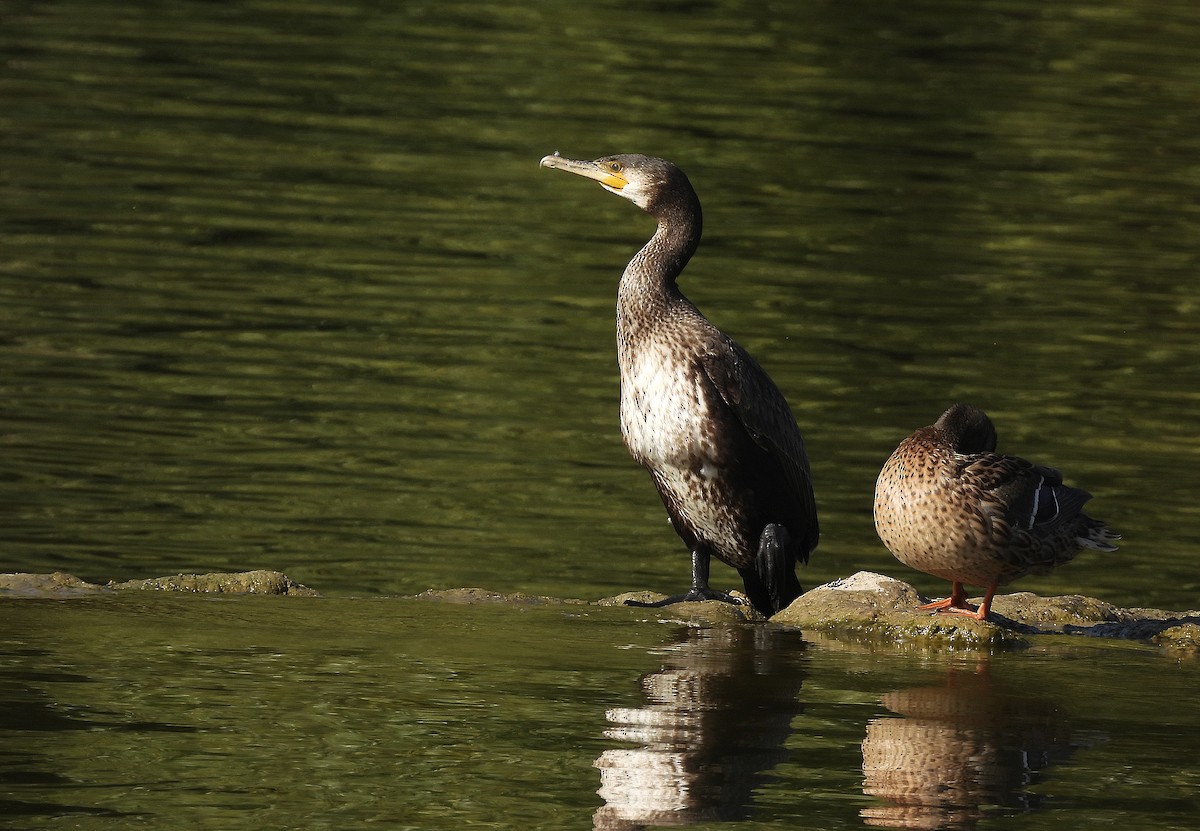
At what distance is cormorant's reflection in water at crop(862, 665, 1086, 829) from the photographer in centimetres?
498

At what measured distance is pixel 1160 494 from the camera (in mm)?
12516

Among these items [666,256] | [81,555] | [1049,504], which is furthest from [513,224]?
[1049,504]

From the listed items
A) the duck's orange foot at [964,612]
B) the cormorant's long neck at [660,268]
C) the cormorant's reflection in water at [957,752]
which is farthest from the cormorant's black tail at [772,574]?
the cormorant's reflection in water at [957,752]

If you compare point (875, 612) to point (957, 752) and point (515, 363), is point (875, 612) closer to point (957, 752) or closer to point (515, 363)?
point (957, 752)

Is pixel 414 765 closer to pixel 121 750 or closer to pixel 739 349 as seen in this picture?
pixel 121 750

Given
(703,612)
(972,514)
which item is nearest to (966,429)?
(972,514)

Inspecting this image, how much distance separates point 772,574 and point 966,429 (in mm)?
848

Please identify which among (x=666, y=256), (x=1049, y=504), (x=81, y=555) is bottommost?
(x=81, y=555)

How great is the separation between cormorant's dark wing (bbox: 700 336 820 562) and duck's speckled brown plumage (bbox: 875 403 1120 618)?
0.58 m

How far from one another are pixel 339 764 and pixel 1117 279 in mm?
13340

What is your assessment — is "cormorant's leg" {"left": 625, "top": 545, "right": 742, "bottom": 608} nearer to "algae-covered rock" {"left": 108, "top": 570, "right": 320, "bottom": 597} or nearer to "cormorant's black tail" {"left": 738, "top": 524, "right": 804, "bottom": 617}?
"cormorant's black tail" {"left": 738, "top": 524, "right": 804, "bottom": 617}

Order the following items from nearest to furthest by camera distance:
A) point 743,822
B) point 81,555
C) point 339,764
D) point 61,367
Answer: point 743,822 → point 339,764 → point 81,555 → point 61,367

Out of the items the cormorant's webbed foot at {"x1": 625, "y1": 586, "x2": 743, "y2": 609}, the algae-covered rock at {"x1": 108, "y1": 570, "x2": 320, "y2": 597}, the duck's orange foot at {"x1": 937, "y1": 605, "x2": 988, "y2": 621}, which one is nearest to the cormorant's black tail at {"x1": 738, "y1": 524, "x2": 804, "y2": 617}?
the cormorant's webbed foot at {"x1": 625, "y1": 586, "x2": 743, "y2": 609}

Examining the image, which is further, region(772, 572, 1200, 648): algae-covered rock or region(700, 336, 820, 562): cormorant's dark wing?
region(700, 336, 820, 562): cormorant's dark wing
